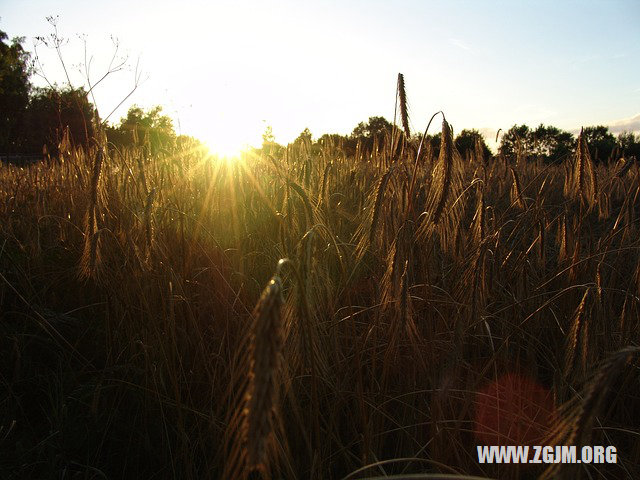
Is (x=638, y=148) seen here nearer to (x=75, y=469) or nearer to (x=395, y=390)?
(x=395, y=390)

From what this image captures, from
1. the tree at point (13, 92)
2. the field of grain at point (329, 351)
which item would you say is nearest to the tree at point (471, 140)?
the field of grain at point (329, 351)

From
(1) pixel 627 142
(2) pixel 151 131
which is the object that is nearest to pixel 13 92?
(2) pixel 151 131

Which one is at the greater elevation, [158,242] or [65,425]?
[158,242]

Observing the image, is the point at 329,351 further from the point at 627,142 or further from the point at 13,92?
the point at 13,92

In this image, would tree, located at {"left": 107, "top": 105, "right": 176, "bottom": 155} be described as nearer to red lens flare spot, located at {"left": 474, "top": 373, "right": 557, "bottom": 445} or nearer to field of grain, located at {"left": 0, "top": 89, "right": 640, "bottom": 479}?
field of grain, located at {"left": 0, "top": 89, "right": 640, "bottom": 479}

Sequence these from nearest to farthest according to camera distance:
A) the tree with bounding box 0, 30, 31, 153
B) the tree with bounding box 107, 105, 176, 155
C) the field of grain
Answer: the field of grain → the tree with bounding box 107, 105, 176, 155 → the tree with bounding box 0, 30, 31, 153

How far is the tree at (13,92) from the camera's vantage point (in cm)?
2355

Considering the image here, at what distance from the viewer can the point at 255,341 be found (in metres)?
0.50

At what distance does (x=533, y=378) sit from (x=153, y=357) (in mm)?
1324

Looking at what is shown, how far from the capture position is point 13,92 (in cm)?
2467

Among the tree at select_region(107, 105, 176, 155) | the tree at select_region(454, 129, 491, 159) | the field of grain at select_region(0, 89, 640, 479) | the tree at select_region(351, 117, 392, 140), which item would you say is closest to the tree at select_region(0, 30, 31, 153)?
the tree at select_region(107, 105, 176, 155)

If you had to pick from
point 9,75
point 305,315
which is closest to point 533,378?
point 305,315

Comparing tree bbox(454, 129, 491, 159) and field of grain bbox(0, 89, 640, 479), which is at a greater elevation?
tree bbox(454, 129, 491, 159)

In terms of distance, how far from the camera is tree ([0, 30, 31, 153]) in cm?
2355
